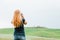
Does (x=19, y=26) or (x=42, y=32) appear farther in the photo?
(x=42, y=32)

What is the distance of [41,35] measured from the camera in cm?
369

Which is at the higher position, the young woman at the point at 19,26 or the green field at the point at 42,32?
the young woman at the point at 19,26

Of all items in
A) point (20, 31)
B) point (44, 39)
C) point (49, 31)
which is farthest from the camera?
point (49, 31)

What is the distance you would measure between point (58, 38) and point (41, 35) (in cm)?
36

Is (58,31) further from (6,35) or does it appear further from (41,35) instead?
(6,35)

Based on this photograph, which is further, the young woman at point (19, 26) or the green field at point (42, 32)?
the green field at point (42, 32)

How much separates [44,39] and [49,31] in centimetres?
30

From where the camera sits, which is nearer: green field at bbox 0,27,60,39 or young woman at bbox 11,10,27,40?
young woman at bbox 11,10,27,40

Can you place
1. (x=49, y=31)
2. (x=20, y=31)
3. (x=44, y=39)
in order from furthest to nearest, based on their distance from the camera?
1. (x=49, y=31)
2. (x=44, y=39)
3. (x=20, y=31)

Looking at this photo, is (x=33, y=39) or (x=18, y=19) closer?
(x=18, y=19)

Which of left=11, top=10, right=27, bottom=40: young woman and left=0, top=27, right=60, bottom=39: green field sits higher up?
left=11, top=10, right=27, bottom=40: young woman

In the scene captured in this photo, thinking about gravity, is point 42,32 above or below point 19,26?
below

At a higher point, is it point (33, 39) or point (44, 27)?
point (44, 27)

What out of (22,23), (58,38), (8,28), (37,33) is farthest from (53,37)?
(22,23)
